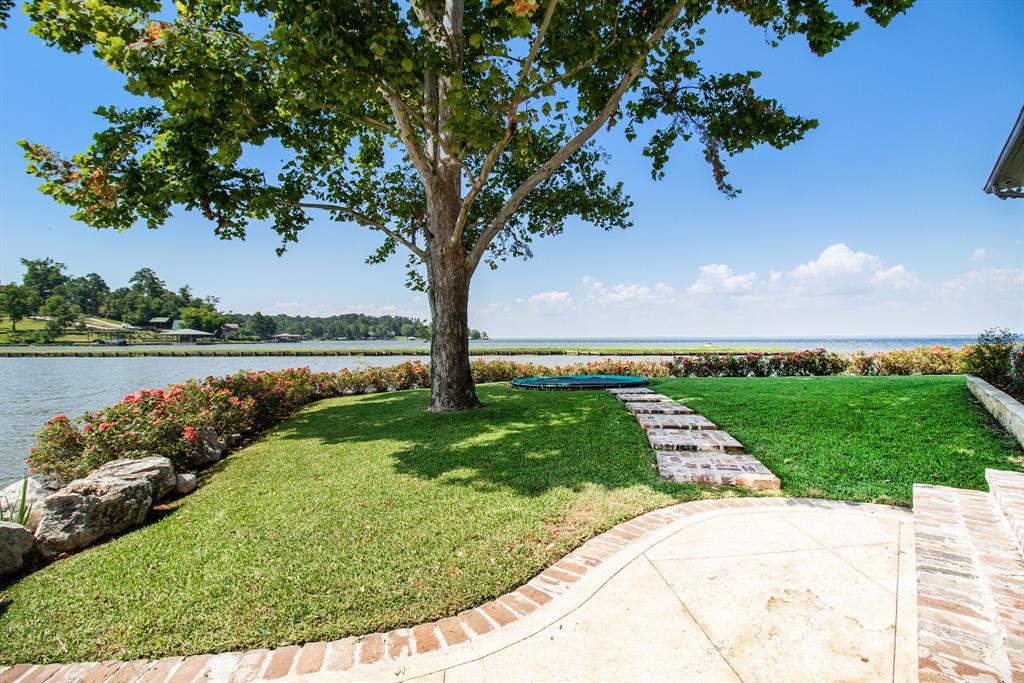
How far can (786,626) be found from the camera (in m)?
2.47

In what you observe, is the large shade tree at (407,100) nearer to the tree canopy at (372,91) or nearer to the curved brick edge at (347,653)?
the tree canopy at (372,91)

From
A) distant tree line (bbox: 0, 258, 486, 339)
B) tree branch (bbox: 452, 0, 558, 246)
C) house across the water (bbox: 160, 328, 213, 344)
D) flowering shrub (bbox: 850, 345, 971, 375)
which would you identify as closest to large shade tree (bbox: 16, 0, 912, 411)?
tree branch (bbox: 452, 0, 558, 246)

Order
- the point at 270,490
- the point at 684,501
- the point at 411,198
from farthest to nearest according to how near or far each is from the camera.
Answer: the point at 411,198, the point at 270,490, the point at 684,501

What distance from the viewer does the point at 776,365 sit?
14727 millimetres

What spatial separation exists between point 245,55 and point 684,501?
30.9 feet

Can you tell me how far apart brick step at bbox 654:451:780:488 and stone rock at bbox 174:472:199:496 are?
20.3 ft

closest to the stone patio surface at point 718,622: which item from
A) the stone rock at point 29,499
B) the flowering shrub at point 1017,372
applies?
the stone rock at point 29,499

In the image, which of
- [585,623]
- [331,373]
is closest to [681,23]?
[585,623]

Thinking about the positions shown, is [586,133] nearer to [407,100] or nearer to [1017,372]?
[407,100]

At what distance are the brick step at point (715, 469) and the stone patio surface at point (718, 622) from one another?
49.6 inches

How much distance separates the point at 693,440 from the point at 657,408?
2.08 metres

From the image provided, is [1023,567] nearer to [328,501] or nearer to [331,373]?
[328,501]

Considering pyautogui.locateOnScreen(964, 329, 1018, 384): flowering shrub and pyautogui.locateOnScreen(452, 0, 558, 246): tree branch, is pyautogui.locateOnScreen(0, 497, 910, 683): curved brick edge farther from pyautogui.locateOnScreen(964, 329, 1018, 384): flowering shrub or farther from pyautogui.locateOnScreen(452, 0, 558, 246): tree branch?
pyautogui.locateOnScreen(964, 329, 1018, 384): flowering shrub

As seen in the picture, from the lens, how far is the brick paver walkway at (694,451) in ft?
16.2
